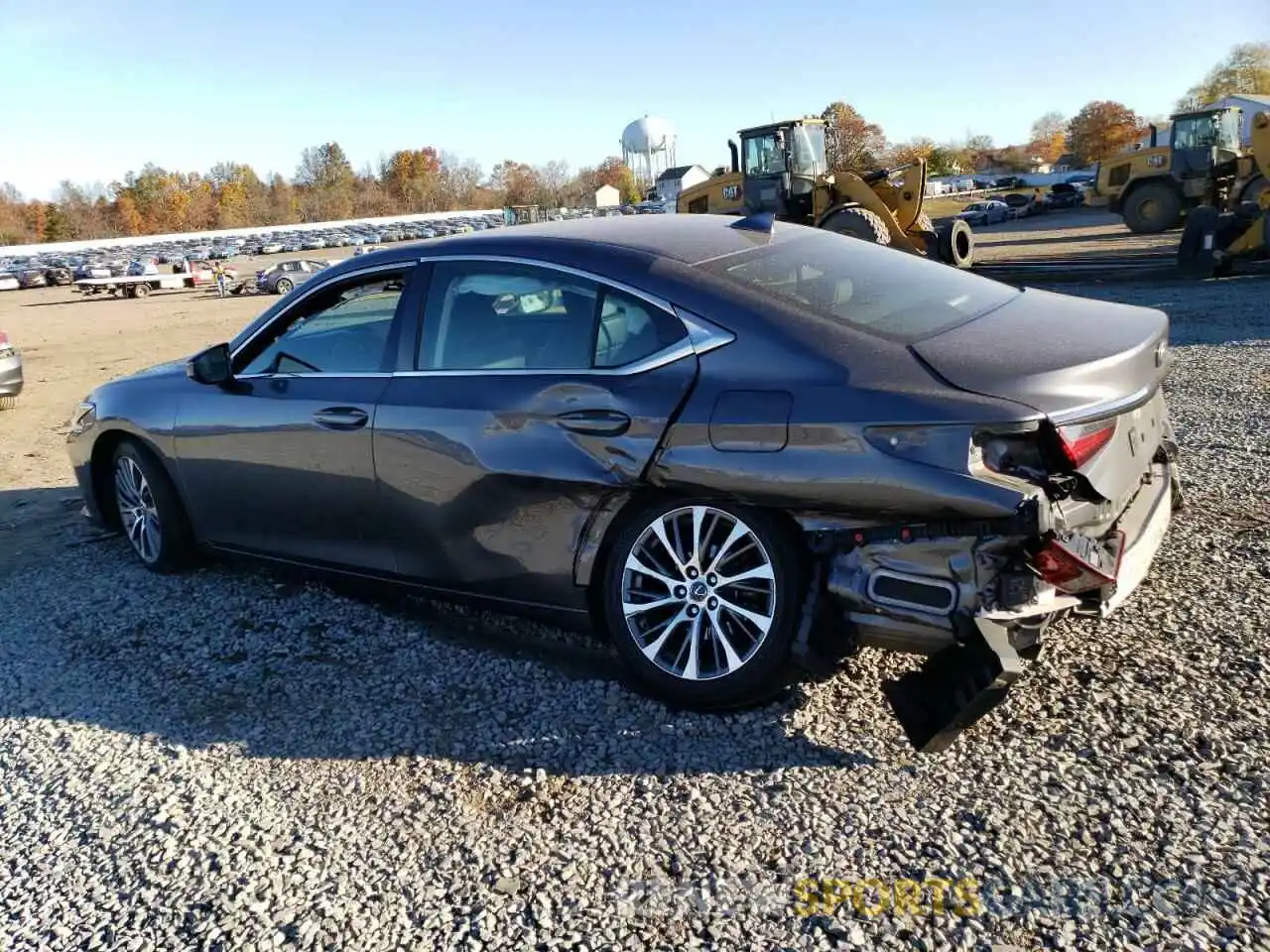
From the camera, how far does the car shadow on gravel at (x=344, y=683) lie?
128 inches

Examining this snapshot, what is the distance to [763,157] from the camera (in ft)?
62.1

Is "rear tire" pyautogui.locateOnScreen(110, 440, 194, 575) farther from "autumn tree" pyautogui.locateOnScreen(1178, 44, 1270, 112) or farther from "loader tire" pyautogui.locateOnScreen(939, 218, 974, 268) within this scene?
"autumn tree" pyautogui.locateOnScreen(1178, 44, 1270, 112)

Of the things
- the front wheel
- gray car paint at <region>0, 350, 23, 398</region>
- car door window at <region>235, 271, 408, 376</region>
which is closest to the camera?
the front wheel

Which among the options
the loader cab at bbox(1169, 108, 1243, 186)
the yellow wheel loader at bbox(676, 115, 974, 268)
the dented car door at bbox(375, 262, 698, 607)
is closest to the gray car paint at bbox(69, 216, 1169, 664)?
the dented car door at bbox(375, 262, 698, 607)

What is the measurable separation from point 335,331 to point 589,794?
7.98 ft

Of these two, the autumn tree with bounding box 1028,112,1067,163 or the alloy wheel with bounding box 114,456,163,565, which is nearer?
the alloy wheel with bounding box 114,456,163,565

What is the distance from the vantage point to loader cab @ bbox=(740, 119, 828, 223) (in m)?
18.6

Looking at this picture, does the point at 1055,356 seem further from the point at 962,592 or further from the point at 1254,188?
the point at 1254,188

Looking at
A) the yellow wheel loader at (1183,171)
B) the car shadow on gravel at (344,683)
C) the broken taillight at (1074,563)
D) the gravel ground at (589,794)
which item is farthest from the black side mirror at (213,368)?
the yellow wheel loader at (1183,171)

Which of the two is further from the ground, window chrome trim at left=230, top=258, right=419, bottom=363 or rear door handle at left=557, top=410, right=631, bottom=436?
window chrome trim at left=230, top=258, right=419, bottom=363

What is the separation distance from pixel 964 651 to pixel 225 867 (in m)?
2.18

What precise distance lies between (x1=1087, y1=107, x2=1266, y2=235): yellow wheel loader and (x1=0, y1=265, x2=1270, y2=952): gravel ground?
24647 mm

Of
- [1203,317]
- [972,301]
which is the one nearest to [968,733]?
[972,301]

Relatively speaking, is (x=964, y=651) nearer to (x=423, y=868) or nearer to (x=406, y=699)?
(x=423, y=868)
